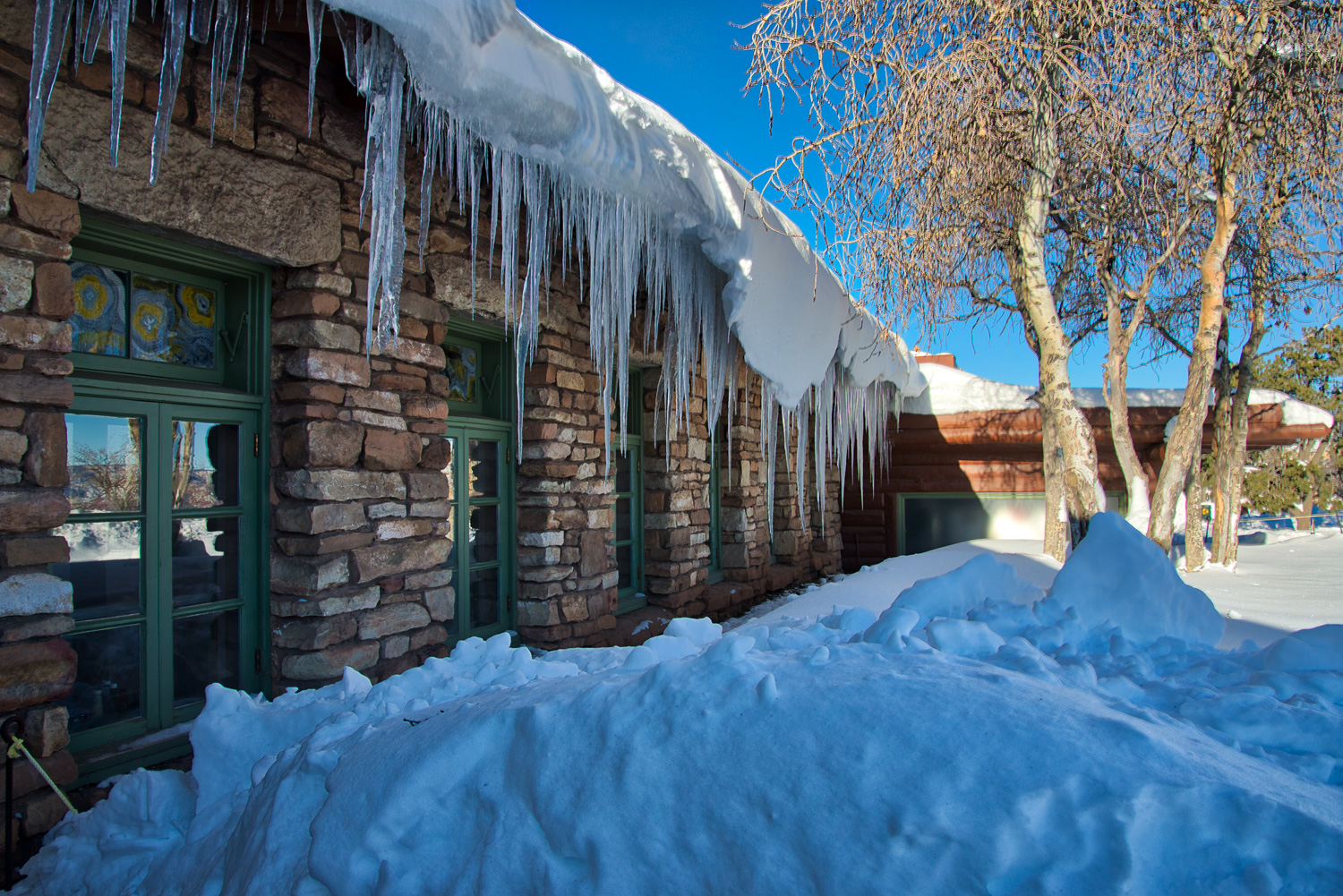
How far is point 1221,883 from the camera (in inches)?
29.9

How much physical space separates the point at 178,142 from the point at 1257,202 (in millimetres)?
6437

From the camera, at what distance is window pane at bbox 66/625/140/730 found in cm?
209

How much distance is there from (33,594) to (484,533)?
1916 millimetres

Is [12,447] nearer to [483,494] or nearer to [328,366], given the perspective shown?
[328,366]

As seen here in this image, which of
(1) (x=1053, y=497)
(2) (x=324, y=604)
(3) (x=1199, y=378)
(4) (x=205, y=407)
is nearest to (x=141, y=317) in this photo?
(4) (x=205, y=407)

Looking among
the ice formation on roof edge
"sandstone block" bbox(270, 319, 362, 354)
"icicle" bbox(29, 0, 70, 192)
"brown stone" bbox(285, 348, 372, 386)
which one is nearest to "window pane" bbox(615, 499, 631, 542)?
the ice formation on roof edge

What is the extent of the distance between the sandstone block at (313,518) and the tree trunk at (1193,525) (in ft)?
17.0

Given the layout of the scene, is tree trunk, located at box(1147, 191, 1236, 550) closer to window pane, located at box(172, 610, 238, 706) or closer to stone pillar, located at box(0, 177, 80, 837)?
window pane, located at box(172, 610, 238, 706)

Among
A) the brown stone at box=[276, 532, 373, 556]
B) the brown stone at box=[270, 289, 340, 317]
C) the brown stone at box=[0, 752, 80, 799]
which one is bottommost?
the brown stone at box=[0, 752, 80, 799]

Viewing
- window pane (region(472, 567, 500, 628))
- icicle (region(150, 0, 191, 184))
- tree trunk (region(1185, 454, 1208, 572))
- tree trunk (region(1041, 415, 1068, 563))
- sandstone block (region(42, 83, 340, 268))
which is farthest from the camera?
tree trunk (region(1041, 415, 1068, 563))

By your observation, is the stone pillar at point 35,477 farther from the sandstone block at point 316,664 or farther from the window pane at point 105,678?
the sandstone block at point 316,664

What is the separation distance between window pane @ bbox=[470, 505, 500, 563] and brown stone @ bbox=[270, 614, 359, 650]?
1.03 m

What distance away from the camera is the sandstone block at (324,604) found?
2418 millimetres

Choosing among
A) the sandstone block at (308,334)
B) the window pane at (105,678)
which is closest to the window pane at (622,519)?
the sandstone block at (308,334)
